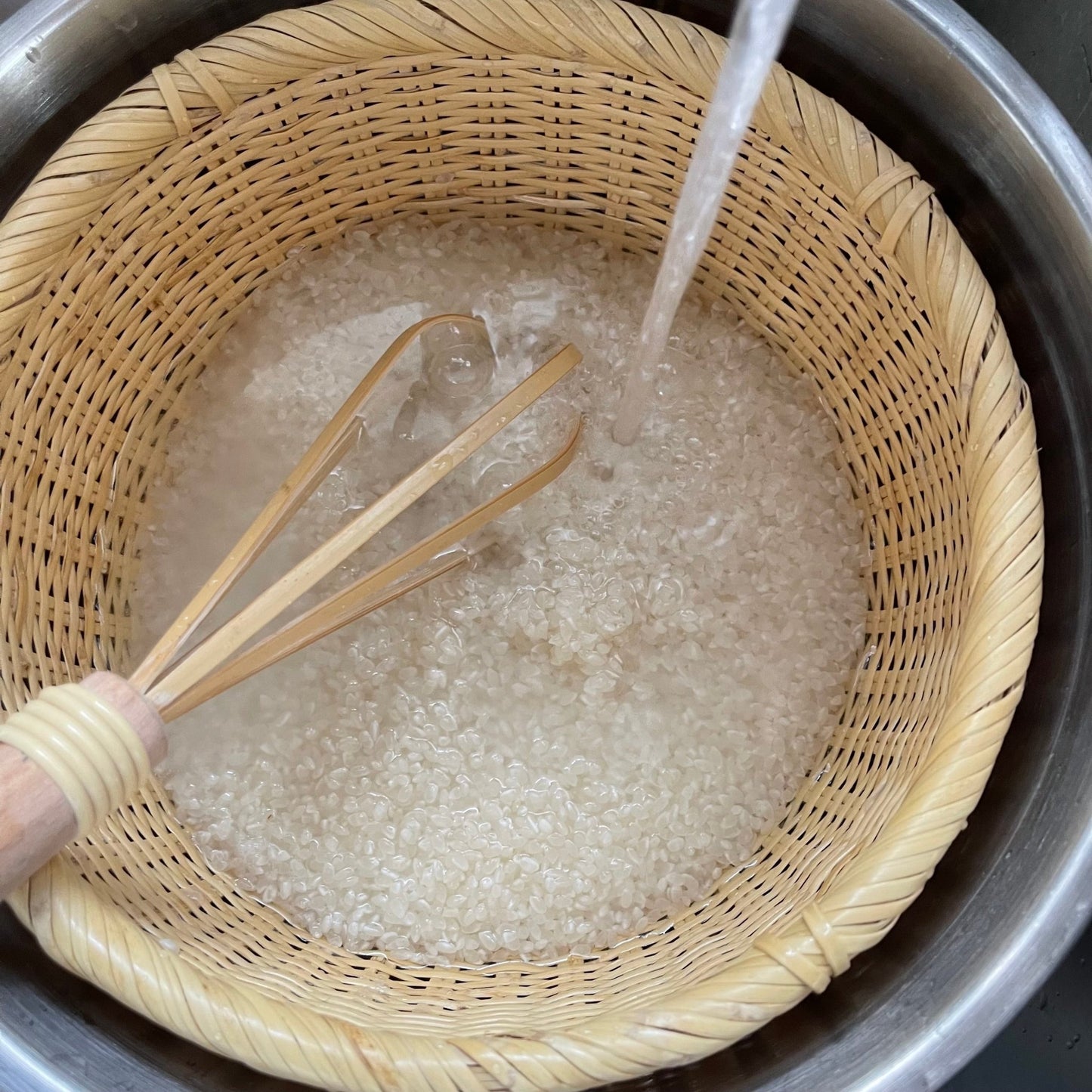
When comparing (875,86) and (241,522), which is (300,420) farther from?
(875,86)

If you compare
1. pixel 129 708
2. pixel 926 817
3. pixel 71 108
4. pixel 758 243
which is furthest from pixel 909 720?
pixel 71 108

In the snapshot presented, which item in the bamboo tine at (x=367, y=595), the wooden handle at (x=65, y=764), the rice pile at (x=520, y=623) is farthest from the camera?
the rice pile at (x=520, y=623)

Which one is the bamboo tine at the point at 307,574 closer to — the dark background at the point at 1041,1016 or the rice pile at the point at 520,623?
the rice pile at the point at 520,623

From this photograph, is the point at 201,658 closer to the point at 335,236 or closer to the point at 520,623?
the point at 520,623

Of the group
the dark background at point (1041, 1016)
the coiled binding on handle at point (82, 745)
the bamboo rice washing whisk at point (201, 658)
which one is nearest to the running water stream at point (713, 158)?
the bamboo rice washing whisk at point (201, 658)

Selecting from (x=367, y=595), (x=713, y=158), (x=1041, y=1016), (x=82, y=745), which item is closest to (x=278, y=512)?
(x=367, y=595)

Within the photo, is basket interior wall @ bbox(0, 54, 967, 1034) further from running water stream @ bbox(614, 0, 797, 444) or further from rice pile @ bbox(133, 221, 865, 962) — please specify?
running water stream @ bbox(614, 0, 797, 444)

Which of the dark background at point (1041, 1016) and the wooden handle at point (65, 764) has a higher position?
the dark background at point (1041, 1016)

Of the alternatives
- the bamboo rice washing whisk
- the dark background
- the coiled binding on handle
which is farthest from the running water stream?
the coiled binding on handle
